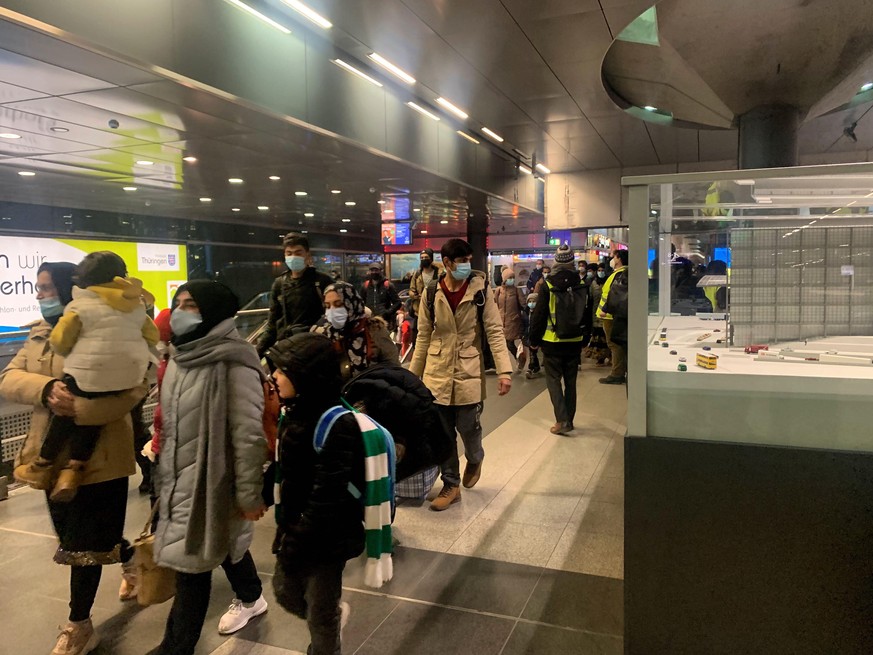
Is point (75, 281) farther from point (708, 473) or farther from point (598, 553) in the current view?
point (598, 553)

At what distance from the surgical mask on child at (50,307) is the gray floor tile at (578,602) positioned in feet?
9.37

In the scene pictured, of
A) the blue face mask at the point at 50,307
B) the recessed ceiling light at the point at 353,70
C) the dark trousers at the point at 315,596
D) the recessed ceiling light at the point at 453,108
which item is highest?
the recessed ceiling light at the point at 453,108

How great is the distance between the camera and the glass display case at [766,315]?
232 centimetres

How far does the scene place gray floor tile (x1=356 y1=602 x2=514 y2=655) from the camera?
2791 millimetres

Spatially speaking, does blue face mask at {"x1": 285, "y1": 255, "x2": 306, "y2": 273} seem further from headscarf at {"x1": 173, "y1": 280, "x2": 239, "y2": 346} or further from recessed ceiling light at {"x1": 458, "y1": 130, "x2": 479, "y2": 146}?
recessed ceiling light at {"x1": 458, "y1": 130, "x2": 479, "y2": 146}

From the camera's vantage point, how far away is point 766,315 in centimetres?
285

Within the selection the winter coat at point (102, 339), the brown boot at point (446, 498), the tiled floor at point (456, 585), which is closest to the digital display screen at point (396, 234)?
the tiled floor at point (456, 585)

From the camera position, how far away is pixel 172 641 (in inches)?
98.7

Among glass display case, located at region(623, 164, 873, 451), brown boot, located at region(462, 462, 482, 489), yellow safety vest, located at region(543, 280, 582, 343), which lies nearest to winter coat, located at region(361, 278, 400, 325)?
yellow safety vest, located at region(543, 280, 582, 343)

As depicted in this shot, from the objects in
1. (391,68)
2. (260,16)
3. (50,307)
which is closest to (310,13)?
(260,16)

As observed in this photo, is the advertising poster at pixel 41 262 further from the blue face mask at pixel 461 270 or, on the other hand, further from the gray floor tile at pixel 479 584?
the gray floor tile at pixel 479 584

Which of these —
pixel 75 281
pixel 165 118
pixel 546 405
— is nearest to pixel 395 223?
pixel 546 405

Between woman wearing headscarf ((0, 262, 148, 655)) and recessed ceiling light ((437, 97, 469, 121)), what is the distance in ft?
18.6

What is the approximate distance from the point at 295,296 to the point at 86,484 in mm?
1966
